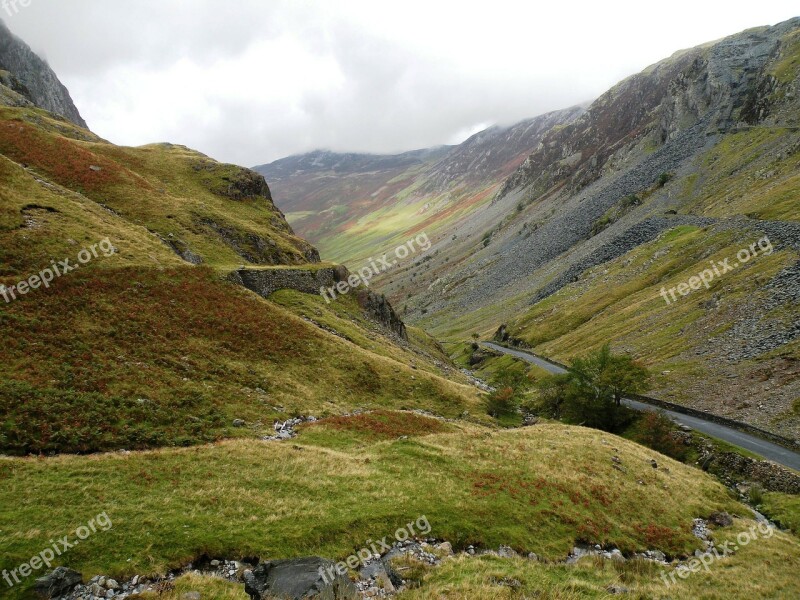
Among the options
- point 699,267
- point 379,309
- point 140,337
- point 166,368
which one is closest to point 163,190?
point 379,309

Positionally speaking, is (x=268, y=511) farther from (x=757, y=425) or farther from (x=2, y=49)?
(x=2, y=49)

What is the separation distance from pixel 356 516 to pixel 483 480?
10.8 m

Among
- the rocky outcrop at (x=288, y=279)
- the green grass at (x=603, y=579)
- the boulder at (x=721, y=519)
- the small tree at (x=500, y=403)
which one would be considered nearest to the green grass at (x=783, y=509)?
the boulder at (x=721, y=519)

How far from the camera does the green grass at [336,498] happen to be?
19.5 meters

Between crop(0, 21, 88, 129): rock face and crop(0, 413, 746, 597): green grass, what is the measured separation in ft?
588

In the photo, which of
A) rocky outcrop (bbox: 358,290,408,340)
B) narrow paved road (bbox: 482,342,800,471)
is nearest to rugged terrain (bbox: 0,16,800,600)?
narrow paved road (bbox: 482,342,800,471)

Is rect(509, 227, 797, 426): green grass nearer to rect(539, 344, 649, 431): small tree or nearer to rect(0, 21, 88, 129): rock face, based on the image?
rect(539, 344, 649, 431): small tree

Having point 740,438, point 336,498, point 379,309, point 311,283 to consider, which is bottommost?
point 740,438

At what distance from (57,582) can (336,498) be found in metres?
12.6

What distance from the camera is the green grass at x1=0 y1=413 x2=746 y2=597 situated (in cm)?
1945

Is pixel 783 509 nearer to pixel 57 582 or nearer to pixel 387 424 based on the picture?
pixel 387 424

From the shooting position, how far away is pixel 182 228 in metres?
67.1

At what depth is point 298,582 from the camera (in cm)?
1823

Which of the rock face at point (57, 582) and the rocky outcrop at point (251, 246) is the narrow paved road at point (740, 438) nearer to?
the rock face at point (57, 582)
